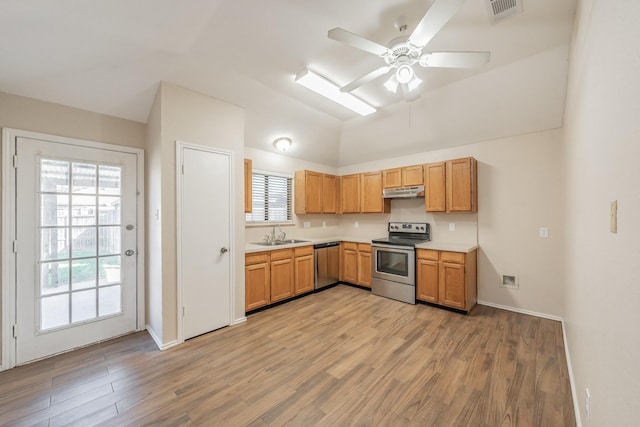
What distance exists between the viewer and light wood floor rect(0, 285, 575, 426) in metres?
1.82

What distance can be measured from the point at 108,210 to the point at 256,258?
1850 millimetres

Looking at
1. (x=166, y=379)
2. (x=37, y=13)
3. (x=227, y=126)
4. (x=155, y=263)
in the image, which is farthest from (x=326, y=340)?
(x=37, y=13)

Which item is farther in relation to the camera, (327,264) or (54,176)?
(327,264)

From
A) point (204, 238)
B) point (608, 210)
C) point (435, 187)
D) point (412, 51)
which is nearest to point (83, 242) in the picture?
point (204, 238)

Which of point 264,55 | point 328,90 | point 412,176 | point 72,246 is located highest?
point 264,55

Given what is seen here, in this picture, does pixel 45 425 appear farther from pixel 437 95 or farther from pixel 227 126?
pixel 437 95

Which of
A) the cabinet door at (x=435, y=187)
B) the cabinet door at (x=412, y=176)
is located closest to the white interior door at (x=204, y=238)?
the cabinet door at (x=412, y=176)

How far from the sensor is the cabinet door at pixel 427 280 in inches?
147

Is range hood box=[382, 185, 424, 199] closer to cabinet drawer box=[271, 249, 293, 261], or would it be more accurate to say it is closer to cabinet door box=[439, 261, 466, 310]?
cabinet door box=[439, 261, 466, 310]

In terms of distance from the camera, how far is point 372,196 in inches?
193

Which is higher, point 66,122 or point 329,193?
point 66,122

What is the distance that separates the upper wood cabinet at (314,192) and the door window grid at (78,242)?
2735 millimetres

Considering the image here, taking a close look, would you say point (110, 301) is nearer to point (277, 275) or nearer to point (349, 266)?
point (277, 275)

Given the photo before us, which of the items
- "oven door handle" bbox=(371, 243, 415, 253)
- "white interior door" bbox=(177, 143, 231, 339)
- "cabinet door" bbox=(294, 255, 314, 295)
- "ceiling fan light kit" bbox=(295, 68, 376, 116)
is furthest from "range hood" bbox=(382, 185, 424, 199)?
"white interior door" bbox=(177, 143, 231, 339)
